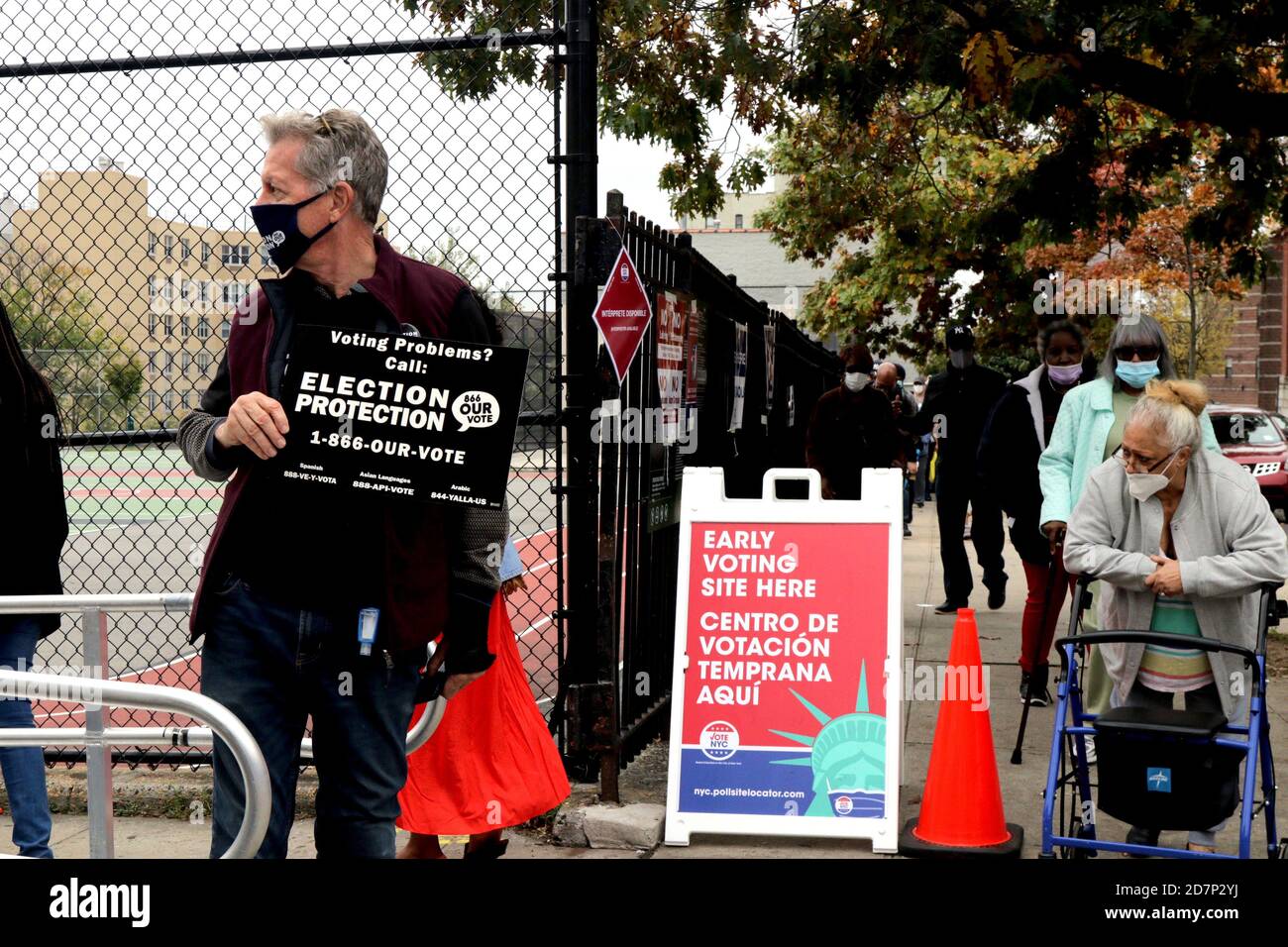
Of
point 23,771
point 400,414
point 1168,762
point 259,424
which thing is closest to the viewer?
point 259,424

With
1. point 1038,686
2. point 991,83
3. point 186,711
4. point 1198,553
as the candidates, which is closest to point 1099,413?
point 1198,553

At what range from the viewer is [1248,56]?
9.59 meters

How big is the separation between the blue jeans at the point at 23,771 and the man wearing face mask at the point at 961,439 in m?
6.98

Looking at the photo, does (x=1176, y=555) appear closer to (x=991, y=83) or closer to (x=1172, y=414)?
(x=1172, y=414)

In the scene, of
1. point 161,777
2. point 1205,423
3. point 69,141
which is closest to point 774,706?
point 1205,423

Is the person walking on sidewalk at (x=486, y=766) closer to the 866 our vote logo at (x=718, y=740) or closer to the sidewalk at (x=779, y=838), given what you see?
the sidewalk at (x=779, y=838)

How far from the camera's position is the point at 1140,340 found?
6.14 metres

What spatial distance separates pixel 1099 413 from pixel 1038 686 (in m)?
1.81

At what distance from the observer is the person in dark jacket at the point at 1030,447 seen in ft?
24.5

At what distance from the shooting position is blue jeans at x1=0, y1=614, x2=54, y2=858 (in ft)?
13.6

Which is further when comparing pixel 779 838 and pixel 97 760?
pixel 779 838

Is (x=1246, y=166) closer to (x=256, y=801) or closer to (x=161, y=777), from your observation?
(x=161, y=777)
